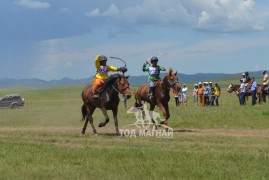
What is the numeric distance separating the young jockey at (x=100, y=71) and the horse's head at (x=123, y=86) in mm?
653

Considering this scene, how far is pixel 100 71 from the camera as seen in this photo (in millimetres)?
19984

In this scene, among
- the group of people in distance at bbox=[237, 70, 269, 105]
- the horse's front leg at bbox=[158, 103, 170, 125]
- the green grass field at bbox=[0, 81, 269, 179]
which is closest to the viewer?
the green grass field at bbox=[0, 81, 269, 179]

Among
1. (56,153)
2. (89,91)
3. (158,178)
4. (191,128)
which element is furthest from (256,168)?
(191,128)

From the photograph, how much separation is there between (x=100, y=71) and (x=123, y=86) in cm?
156

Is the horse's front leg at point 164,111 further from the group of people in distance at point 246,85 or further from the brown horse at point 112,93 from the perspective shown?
the group of people in distance at point 246,85

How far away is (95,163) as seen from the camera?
12.0 meters

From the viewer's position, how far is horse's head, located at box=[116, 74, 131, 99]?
1877 centimetres

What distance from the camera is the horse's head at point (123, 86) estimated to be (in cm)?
1877

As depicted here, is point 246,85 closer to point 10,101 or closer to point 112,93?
point 112,93

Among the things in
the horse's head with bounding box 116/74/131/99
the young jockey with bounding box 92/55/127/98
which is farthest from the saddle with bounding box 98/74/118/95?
the horse's head with bounding box 116/74/131/99

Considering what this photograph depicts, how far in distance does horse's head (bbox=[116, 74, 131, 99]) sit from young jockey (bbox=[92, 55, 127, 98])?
25.7 inches

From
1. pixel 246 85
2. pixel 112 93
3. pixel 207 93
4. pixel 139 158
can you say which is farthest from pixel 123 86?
pixel 207 93

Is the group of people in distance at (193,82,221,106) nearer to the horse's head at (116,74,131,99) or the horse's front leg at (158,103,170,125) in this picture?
the horse's front leg at (158,103,170,125)

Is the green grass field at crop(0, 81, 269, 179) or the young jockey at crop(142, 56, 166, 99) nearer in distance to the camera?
the green grass field at crop(0, 81, 269, 179)
